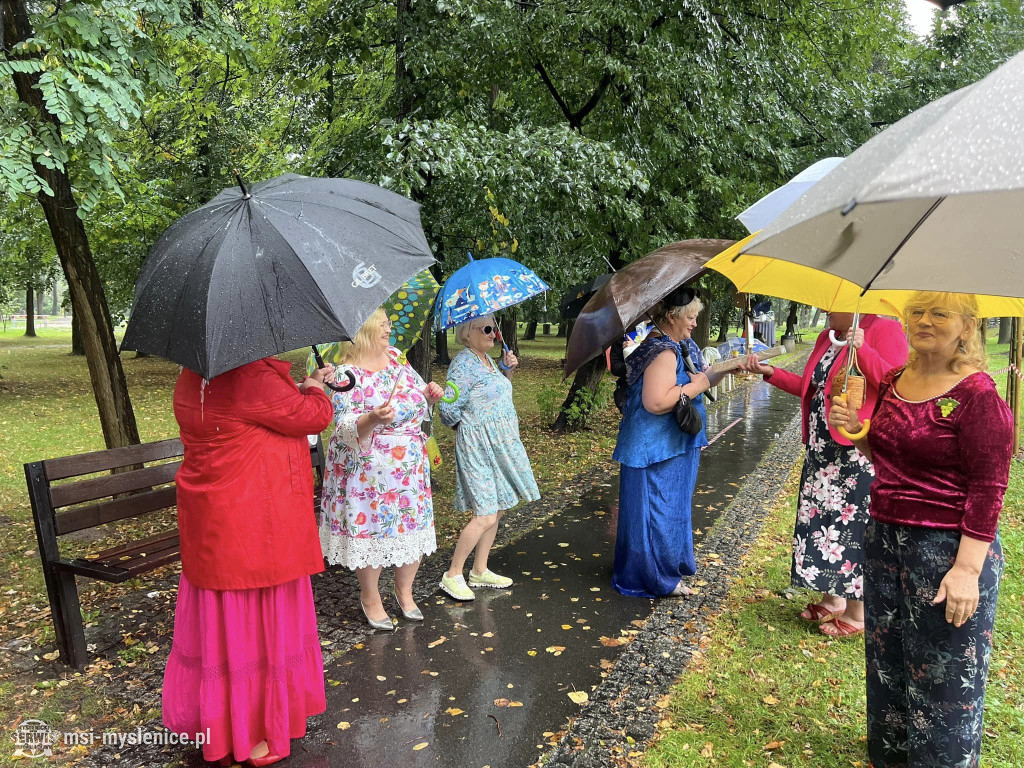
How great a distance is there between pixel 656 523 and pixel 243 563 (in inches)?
106

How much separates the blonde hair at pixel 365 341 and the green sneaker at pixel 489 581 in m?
1.86

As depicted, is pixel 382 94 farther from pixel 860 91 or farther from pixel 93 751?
pixel 860 91

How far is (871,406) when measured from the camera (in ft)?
9.25

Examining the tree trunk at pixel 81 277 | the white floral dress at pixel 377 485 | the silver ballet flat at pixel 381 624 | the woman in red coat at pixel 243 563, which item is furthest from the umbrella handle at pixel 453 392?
the tree trunk at pixel 81 277

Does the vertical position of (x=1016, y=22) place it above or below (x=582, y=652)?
above

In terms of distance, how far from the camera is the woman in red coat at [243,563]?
9.91ft

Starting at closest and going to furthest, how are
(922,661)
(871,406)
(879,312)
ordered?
(922,661), (871,406), (879,312)

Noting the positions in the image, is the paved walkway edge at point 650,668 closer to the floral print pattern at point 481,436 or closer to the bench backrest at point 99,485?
the floral print pattern at point 481,436

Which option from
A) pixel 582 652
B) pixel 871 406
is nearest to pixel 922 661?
pixel 871 406

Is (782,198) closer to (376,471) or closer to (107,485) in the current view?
(376,471)

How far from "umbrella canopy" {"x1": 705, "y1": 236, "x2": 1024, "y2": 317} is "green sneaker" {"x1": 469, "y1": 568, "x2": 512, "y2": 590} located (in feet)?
8.69

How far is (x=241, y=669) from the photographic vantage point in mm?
3061

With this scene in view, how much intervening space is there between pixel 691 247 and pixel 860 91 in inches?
425

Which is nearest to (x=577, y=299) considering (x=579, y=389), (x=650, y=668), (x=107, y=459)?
(x=650, y=668)
